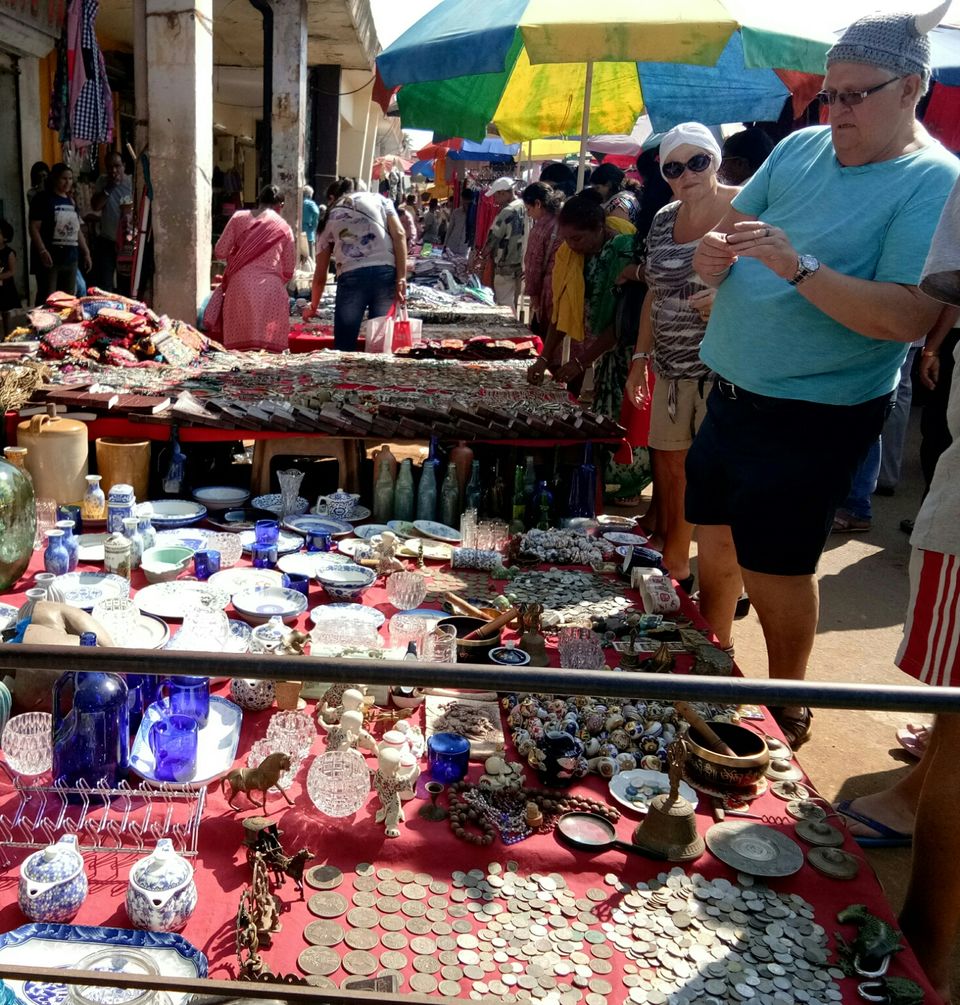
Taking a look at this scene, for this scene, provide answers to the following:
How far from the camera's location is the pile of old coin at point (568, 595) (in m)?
3.24

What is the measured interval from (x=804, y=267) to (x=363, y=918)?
189 cm

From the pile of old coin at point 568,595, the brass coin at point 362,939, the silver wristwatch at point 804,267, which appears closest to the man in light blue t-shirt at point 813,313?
the silver wristwatch at point 804,267

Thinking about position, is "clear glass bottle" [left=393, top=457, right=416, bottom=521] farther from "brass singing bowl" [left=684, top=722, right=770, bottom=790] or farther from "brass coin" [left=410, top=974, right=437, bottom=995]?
"brass coin" [left=410, top=974, right=437, bottom=995]

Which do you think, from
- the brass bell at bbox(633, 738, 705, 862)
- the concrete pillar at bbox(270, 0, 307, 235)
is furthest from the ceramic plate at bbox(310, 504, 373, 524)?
the concrete pillar at bbox(270, 0, 307, 235)

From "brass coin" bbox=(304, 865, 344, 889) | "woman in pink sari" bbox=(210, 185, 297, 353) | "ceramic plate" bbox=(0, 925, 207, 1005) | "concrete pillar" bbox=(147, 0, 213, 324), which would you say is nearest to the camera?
"ceramic plate" bbox=(0, 925, 207, 1005)

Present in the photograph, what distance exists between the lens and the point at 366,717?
253 centimetres

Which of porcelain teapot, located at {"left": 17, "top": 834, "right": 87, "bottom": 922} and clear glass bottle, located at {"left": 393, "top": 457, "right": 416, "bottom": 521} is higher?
clear glass bottle, located at {"left": 393, "top": 457, "right": 416, "bottom": 521}

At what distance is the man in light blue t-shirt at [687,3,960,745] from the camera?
2.31m

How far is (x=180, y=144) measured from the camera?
6688 mm

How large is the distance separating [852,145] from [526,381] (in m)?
3.25

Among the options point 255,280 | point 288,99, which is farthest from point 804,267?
point 288,99

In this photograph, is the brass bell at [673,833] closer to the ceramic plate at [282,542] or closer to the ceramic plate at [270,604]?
the ceramic plate at [270,604]

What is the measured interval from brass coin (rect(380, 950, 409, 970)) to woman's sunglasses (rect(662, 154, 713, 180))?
9.49 ft

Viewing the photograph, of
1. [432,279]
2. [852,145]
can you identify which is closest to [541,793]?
[852,145]
